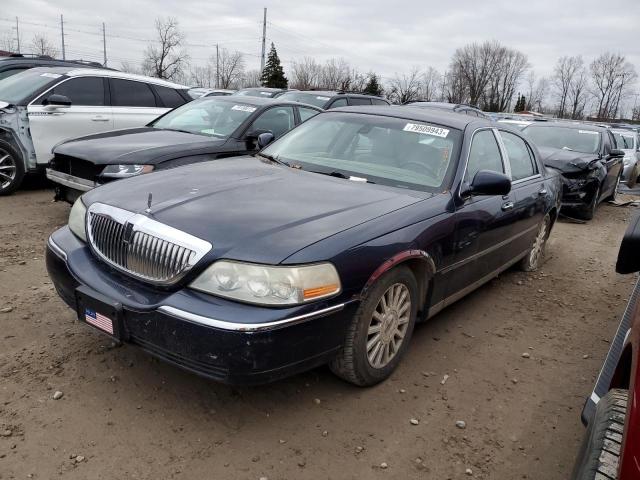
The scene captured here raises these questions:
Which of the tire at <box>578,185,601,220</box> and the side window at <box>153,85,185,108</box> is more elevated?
the side window at <box>153,85,185,108</box>

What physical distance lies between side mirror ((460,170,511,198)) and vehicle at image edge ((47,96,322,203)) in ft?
11.0

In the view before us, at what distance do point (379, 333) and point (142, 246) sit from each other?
1413mm

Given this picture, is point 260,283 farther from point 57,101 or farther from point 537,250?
point 57,101

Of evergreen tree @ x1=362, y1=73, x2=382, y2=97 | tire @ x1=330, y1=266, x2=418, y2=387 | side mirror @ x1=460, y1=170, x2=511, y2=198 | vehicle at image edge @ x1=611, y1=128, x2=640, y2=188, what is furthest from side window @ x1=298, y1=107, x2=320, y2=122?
evergreen tree @ x1=362, y1=73, x2=382, y2=97

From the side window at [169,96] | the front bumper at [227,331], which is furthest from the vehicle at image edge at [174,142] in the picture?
the front bumper at [227,331]

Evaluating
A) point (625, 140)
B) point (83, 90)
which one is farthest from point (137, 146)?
point (625, 140)

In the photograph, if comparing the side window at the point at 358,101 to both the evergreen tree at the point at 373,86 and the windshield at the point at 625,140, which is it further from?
the evergreen tree at the point at 373,86

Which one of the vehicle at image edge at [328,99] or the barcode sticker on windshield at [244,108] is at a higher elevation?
the vehicle at image edge at [328,99]

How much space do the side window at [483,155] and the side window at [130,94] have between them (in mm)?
5830

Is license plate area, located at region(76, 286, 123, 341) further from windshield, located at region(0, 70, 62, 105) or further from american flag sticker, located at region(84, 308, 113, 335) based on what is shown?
windshield, located at region(0, 70, 62, 105)

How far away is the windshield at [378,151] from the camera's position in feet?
12.1

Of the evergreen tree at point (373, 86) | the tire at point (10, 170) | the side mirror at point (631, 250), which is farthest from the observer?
the evergreen tree at point (373, 86)

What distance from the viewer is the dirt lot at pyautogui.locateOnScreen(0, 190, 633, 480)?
8.20 feet

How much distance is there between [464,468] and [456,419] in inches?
15.7
